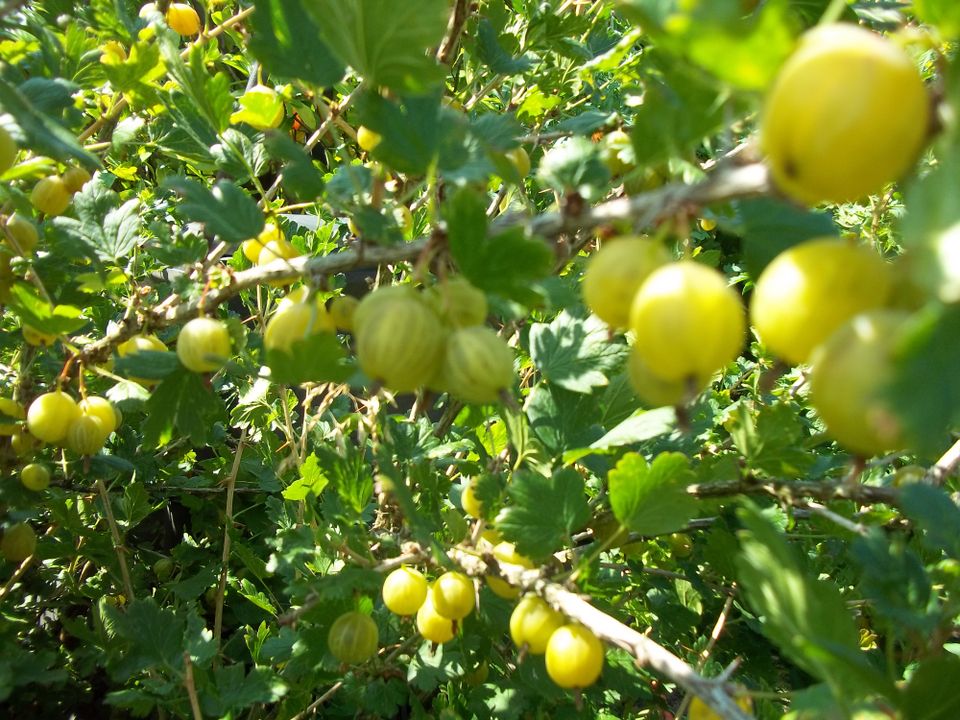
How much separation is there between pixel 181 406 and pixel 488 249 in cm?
67

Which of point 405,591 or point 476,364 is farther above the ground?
point 476,364

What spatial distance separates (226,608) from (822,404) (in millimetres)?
2029

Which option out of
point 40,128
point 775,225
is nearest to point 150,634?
point 40,128

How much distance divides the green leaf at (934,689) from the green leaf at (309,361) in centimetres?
68

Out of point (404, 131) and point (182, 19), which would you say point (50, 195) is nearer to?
point (182, 19)

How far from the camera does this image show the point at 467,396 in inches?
25.6

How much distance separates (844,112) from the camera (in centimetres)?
40

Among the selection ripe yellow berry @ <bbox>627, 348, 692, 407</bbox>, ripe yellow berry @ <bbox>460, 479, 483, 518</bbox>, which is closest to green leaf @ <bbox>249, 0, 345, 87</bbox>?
ripe yellow berry @ <bbox>627, 348, 692, 407</bbox>

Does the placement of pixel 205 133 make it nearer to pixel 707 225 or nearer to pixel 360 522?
pixel 360 522

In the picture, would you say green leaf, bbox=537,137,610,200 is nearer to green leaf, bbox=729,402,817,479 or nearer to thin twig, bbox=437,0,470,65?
green leaf, bbox=729,402,817,479

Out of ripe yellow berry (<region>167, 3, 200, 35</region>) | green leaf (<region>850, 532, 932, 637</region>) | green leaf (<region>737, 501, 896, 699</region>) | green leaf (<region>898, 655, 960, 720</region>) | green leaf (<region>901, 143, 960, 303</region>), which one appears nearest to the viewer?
green leaf (<region>901, 143, 960, 303</region>)

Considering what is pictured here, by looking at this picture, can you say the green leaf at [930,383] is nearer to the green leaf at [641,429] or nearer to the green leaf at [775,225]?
the green leaf at [775,225]

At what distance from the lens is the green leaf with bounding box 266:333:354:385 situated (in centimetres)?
73

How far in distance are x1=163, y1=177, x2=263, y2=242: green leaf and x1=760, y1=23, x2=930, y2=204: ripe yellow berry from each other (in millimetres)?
647
